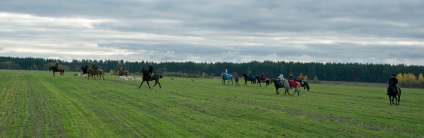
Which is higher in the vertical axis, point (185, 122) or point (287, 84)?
point (287, 84)

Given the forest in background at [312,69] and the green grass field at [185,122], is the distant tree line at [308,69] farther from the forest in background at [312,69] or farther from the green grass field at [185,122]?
the green grass field at [185,122]

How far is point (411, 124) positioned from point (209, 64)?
173 meters

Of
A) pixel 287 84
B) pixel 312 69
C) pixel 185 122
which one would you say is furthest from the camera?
pixel 312 69

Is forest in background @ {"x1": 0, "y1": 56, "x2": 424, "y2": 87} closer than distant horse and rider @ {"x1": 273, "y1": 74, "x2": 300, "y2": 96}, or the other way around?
distant horse and rider @ {"x1": 273, "y1": 74, "x2": 300, "y2": 96}

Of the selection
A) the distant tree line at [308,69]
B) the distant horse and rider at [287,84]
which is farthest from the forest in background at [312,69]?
the distant horse and rider at [287,84]

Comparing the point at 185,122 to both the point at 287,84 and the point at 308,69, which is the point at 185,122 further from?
the point at 308,69

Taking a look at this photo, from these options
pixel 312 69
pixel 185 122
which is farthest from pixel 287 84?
pixel 312 69

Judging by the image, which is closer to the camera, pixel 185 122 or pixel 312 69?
pixel 185 122

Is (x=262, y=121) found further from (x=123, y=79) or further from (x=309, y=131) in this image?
(x=123, y=79)

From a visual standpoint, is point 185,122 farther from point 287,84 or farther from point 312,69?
point 312,69

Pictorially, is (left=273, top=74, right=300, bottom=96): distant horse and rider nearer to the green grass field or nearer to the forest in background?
the green grass field

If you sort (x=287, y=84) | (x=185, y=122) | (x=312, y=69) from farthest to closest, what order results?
(x=312, y=69), (x=287, y=84), (x=185, y=122)

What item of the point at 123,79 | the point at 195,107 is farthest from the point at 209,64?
the point at 195,107

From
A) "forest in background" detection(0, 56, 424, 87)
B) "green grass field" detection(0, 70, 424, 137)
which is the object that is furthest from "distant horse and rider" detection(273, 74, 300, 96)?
"forest in background" detection(0, 56, 424, 87)
